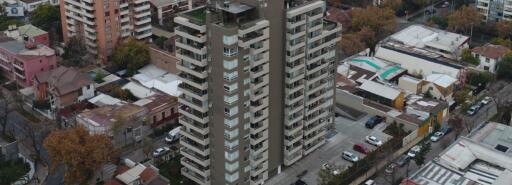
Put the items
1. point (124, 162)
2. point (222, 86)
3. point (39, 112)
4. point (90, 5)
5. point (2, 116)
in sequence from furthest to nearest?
point (90, 5)
point (39, 112)
point (2, 116)
point (124, 162)
point (222, 86)

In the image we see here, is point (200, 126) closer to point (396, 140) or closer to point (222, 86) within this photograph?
point (222, 86)

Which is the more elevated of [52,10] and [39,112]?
[52,10]

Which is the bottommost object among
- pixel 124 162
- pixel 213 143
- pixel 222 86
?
pixel 124 162

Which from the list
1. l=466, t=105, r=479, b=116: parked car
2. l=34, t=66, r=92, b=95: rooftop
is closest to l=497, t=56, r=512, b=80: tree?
l=466, t=105, r=479, b=116: parked car

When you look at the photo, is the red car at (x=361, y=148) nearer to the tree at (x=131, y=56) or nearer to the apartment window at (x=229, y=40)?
the apartment window at (x=229, y=40)

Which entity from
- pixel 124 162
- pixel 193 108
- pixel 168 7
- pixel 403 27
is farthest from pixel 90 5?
pixel 403 27

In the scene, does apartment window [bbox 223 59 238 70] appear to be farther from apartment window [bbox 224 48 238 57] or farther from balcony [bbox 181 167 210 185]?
balcony [bbox 181 167 210 185]

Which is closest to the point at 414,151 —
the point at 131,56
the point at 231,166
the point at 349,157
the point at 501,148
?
the point at 349,157
